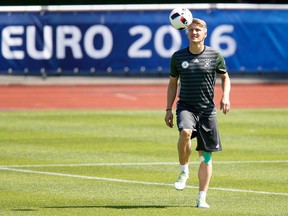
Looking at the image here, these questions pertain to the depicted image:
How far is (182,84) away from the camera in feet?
43.1

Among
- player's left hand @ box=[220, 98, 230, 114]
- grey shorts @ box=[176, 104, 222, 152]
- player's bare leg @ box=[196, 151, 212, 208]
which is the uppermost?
player's left hand @ box=[220, 98, 230, 114]

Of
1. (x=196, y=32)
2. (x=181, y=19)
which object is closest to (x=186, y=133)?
(x=196, y=32)

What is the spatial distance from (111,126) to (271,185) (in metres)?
8.54

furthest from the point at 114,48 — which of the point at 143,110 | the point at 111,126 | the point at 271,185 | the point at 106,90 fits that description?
the point at 271,185

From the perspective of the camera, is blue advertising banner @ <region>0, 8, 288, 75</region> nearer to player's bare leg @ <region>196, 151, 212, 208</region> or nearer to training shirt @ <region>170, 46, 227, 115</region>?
training shirt @ <region>170, 46, 227, 115</region>

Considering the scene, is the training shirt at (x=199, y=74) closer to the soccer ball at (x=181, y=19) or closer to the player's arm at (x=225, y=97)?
the player's arm at (x=225, y=97)

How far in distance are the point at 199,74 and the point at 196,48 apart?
13.1 inches

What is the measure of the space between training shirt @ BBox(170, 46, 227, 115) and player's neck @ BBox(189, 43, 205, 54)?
1.5 inches

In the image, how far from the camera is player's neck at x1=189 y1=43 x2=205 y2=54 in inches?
509

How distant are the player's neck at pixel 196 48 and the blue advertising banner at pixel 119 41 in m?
19.9

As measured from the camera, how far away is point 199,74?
13039mm

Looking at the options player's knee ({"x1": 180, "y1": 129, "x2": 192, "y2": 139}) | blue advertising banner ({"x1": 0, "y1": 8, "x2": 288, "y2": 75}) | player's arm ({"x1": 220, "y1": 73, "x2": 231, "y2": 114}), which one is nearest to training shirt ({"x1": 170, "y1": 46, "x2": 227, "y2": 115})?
player's arm ({"x1": 220, "y1": 73, "x2": 231, "y2": 114})

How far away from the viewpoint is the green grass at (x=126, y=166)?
42.5 feet

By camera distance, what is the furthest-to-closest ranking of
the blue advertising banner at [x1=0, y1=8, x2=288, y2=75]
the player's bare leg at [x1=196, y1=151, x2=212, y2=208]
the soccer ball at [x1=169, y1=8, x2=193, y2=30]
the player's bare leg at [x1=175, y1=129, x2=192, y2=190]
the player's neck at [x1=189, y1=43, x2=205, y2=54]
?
the blue advertising banner at [x1=0, y1=8, x2=288, y2=75], the soccer ball at [x1=169, y1=8, x2=193, y2=30], the player's neck at [x1=189, y1=43, x2=205, y2=54], the player's bare leg at [x1=175, y1=129, x2=192, y2=190], the player's bare leg at [x1=196, y1=151, x2=212, y2=208]
